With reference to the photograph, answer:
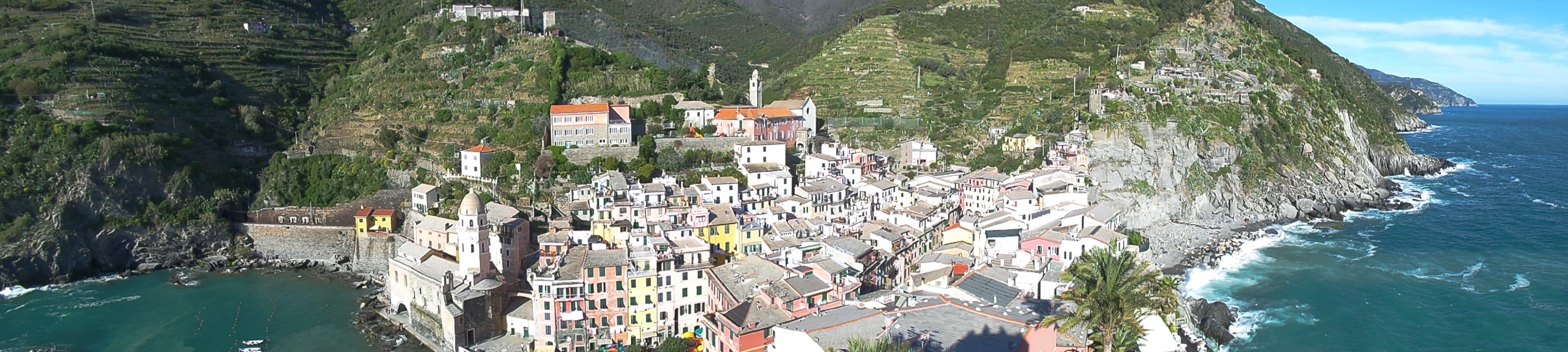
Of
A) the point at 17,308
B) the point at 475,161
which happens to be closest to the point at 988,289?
the point at 475,161

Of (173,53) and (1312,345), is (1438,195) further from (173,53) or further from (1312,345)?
(173,53)

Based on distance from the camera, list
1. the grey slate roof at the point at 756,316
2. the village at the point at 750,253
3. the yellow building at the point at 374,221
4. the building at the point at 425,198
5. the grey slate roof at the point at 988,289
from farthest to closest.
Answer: the yellow building at the point at 374,221, the building at the point at 425,198, the grey slate roof at the point at 988,289, the village at the point at 750,253, the grey slate roof at the point at 756,316

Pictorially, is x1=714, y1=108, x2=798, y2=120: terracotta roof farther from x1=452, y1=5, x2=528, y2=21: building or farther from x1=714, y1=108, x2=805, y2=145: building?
x1=452, y1=5, x2=528, y2=21: building

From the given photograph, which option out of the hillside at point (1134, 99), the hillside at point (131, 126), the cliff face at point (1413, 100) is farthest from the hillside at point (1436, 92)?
the hillside at point (131, 126)

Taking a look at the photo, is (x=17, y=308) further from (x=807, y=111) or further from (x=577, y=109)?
(x=807, y=111)

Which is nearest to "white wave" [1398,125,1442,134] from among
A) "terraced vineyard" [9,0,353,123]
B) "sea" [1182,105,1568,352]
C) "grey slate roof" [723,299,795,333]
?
"sea" [1182,105,1568,352]

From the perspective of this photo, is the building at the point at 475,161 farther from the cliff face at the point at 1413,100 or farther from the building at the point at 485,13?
the cliff face at the point at 1413,100
